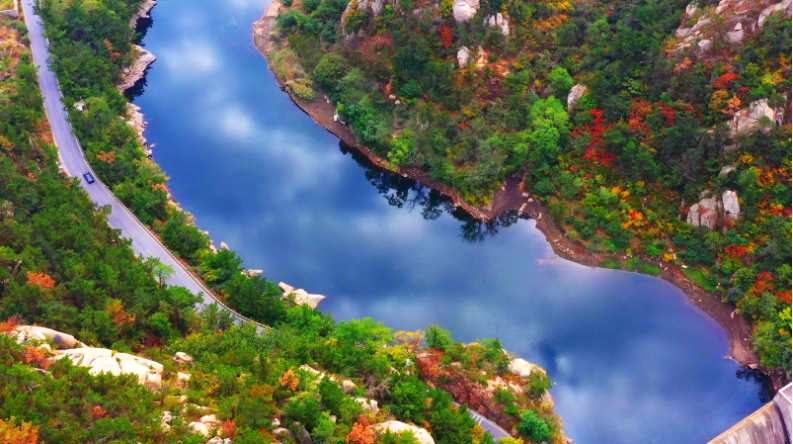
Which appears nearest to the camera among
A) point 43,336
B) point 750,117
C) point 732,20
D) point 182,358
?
point 43,336

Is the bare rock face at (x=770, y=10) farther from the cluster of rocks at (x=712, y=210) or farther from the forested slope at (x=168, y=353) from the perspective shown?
the forested slope at (x=168, y=353)

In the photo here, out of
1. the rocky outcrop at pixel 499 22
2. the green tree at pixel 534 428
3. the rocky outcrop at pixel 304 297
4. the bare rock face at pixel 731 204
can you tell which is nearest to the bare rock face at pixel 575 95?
the rocky outcrop at pixel 499 22

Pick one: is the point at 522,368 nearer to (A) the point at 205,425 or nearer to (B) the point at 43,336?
(A) the point at 205,425

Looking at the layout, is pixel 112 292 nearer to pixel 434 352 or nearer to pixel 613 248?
pixel 434 352

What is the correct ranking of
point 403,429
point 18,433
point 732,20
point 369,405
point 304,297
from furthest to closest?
point 732,20 < point 304,297 < point 369,405 < point 403,429 < point 18,433

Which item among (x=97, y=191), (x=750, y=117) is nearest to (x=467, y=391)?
(x=750, y=117)

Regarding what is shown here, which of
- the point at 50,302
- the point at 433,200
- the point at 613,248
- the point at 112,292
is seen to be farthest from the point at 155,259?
the point at 613,248

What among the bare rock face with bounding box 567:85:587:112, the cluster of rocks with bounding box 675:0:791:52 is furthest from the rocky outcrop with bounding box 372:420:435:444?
the cluster of rocks with bounding box 675:0:791:52

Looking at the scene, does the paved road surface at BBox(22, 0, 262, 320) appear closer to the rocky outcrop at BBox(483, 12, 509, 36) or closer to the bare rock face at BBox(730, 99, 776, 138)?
the rocky outcrop at BBox(483, 12, 509, 36)
